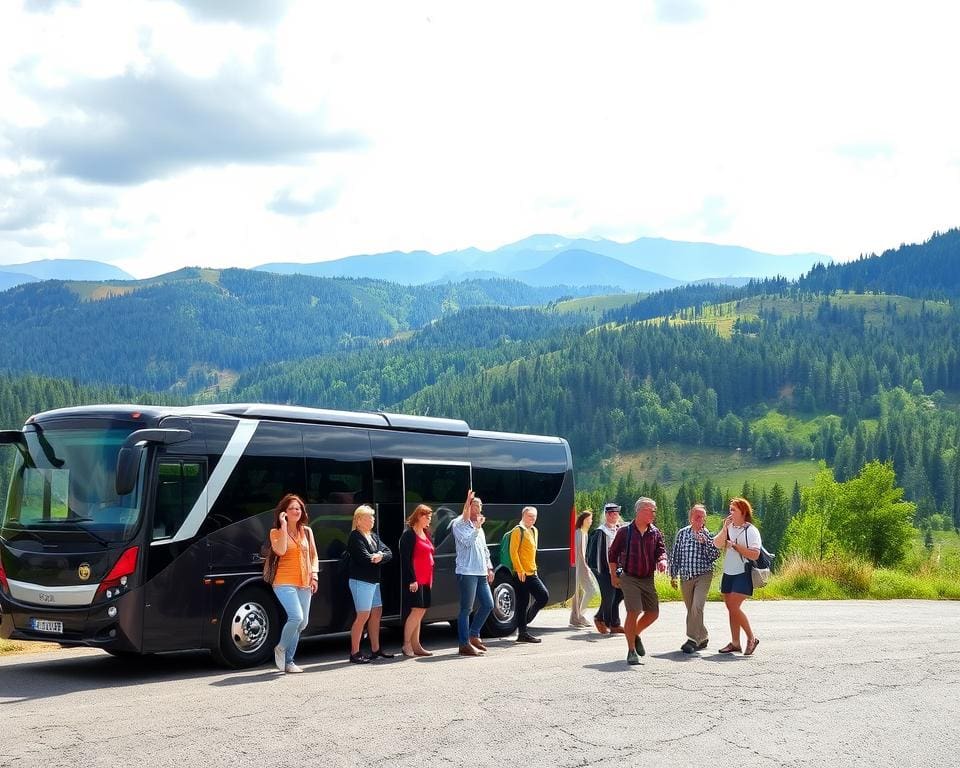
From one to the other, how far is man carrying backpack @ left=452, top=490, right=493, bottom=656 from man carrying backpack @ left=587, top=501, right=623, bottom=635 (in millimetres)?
2988

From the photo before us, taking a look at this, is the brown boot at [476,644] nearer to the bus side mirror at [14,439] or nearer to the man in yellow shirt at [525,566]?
the man in yellow shirt at [525,566]

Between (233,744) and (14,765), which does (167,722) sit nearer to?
(233,744)

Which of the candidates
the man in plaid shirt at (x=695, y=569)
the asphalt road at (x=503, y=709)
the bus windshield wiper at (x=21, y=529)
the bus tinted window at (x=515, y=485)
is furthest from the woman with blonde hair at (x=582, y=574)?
the bus windshield wiper at (x=21, y=529)

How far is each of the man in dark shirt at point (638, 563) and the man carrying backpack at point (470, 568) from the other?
1.93 m

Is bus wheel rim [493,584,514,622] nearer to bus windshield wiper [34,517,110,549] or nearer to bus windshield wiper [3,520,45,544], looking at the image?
bus windshield wiper [34,517,110,549]

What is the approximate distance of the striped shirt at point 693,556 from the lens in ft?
48.8

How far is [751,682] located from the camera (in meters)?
12.4

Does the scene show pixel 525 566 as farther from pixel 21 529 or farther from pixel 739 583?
pixel 21 529

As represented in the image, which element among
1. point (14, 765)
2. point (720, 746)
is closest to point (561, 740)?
point (720, 746)

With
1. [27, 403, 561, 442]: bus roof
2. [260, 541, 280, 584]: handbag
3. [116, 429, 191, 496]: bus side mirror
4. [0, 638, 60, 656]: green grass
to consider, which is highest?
[27, 403, 561, 442]: bus roof

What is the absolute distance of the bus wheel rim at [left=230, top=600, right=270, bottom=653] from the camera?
13.7m

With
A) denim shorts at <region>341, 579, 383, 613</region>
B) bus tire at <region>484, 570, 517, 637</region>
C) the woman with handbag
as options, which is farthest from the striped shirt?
denim shorts at <region>341, 579, 383, 613</region>

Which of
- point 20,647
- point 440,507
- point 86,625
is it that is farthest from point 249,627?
point 20,647

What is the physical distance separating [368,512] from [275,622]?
1897mm
